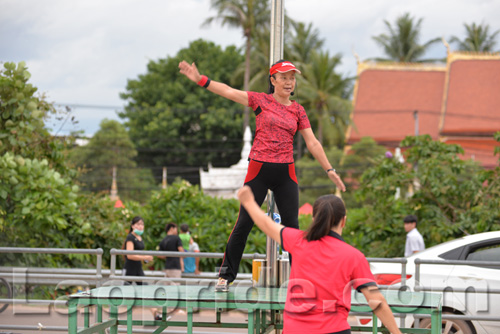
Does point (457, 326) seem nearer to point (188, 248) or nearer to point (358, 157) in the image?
point (188, 248)

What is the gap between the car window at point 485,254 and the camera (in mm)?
7703

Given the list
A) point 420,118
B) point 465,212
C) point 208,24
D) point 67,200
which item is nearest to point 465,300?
point 465,212

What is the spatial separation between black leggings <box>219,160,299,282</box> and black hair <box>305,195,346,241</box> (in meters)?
1.41

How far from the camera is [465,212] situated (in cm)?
1291

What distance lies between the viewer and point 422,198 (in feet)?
45.0

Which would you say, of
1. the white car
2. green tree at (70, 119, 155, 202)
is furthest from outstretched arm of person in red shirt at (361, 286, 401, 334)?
green tree at (70, 119, 155, 202)

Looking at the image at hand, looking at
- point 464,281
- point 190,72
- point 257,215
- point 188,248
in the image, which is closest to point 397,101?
point 188,248

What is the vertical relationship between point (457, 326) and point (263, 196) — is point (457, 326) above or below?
below

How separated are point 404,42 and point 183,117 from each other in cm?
2094

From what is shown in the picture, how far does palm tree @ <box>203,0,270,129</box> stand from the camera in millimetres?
42219

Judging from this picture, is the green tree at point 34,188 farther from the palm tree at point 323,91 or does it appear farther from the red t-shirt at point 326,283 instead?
the palm tree at point 323,91

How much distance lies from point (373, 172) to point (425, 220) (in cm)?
155

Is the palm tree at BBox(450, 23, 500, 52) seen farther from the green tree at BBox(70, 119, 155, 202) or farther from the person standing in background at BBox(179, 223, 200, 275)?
the person standing in background at BBox(179, 223, 200, 275)

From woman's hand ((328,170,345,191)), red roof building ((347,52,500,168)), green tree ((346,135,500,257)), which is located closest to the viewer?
woman's hand ((328,170,345,191))
